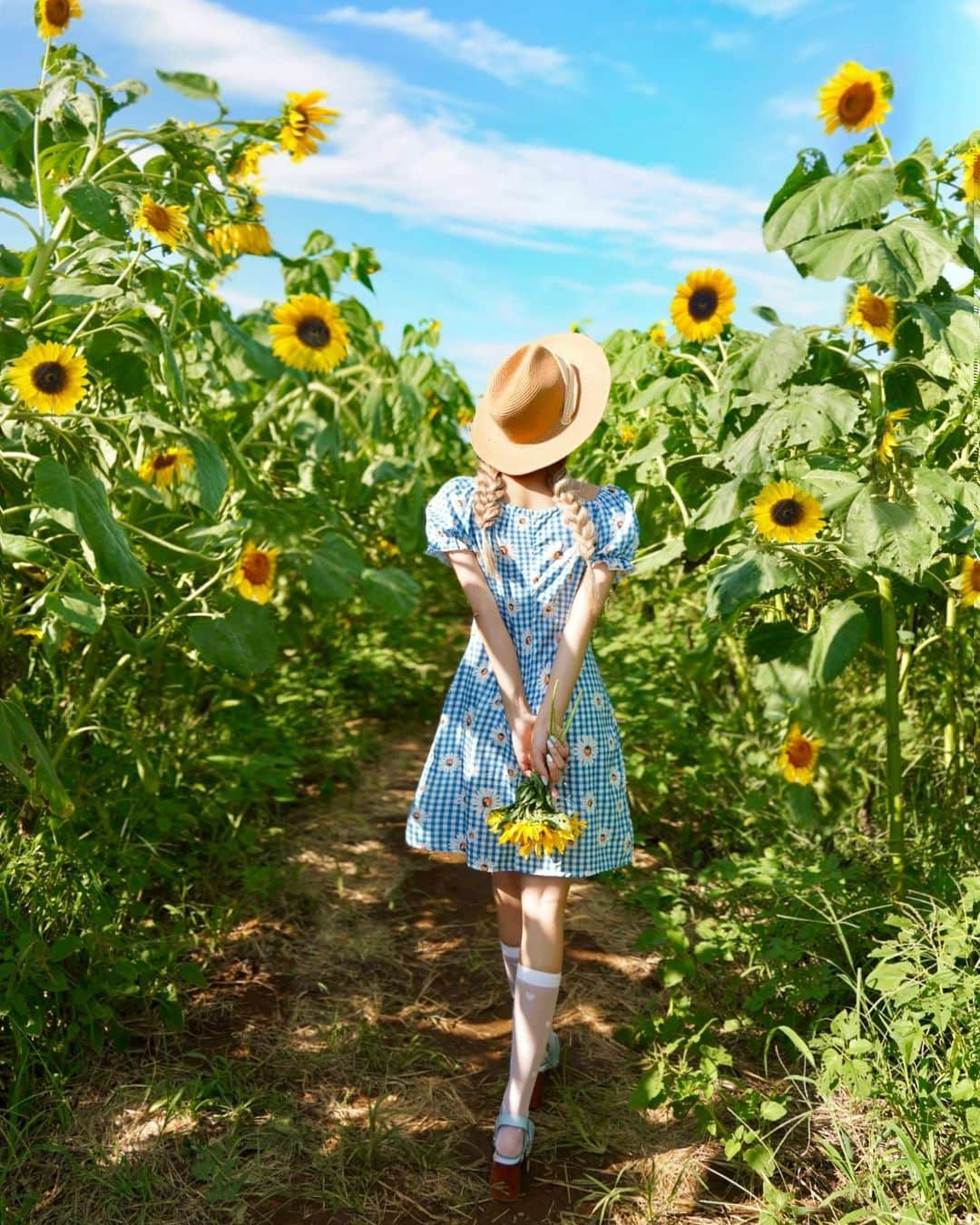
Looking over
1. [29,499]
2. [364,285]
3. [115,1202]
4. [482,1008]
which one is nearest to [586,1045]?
[482,1008]

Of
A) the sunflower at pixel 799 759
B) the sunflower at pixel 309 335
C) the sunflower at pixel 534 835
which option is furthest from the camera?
the sunflower at pixel 309 335

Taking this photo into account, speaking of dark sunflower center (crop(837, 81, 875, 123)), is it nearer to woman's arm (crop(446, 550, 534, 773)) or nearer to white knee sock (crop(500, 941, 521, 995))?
woman's arm (crop(446, 550, 534, 773))

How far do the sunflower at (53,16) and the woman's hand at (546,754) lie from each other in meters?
1.85

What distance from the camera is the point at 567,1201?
2.07m

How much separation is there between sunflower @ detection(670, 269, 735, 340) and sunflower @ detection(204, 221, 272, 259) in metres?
1.05

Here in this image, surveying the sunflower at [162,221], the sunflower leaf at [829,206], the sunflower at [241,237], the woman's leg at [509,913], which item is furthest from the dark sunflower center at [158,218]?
the woman's leg at [509,913]

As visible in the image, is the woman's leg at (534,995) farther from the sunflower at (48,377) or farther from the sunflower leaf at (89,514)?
the sunflower at (48,377)

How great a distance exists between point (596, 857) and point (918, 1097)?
2.10 ft

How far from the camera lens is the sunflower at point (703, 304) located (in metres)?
3.07

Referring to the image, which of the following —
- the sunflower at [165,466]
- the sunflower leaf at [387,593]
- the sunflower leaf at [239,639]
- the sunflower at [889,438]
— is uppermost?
the sunflower at [889,438]

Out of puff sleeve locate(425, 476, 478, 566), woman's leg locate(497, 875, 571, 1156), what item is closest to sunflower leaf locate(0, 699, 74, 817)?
puff sleeve locate(425, 476, 478, 566)

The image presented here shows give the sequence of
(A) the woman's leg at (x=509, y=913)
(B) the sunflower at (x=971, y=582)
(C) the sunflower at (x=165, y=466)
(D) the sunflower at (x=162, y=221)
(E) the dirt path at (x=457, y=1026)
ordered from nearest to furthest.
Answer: (E) the dirt path at (x=457, y=1026) → (A) the woman's leg at (x=509, y=913) → (D) the sunflower at (x=162, y=221) → (B) the sunflower at (x=971, y=582) → (C) the sunflower at (x=165, y=466)

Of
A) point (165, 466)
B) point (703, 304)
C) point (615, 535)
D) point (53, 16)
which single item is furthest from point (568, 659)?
point (53, 16)

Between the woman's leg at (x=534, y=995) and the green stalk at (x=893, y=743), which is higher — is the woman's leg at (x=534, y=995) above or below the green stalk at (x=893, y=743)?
below
